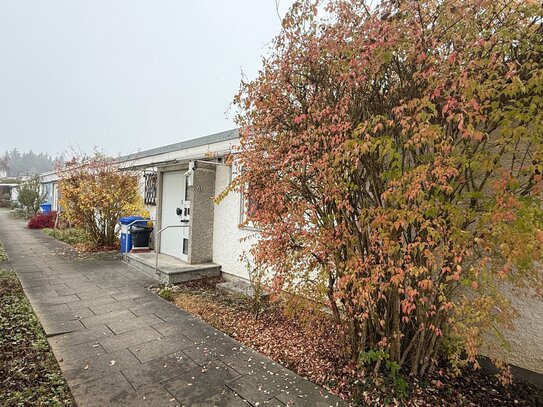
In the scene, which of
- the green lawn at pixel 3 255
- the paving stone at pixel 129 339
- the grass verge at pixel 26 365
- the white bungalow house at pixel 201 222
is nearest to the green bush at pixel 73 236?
the green lawn at pixel 3 255

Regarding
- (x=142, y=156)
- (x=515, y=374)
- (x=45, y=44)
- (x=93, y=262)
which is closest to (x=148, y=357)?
(x=515, y=374)

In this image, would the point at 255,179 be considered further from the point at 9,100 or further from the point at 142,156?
the point at 9,100

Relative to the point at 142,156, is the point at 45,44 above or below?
above

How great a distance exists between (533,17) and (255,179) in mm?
2740

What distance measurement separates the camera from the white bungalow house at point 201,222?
6598 mm

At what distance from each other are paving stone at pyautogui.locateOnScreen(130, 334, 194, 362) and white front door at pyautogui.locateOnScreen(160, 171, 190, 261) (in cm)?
384

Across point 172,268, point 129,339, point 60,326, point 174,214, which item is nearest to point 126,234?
point 174,214

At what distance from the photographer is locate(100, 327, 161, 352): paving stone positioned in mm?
3655

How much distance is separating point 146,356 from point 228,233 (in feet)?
11.9

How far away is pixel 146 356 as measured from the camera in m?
3.44

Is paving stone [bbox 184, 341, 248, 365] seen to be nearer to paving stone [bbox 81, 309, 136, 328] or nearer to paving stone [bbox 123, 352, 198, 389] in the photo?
paving stone [bbox 123, 352, 198, 389]

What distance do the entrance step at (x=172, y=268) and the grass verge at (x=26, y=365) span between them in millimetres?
2300

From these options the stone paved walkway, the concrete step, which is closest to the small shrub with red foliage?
the stone paved walkway

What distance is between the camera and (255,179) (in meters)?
3.35
